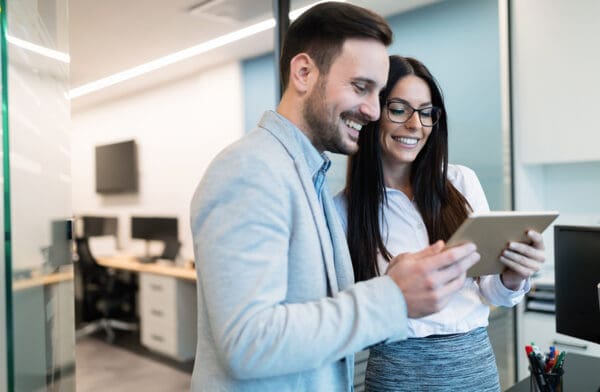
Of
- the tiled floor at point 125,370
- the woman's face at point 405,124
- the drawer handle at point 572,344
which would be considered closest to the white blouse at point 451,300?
the woman's face at point 405,124

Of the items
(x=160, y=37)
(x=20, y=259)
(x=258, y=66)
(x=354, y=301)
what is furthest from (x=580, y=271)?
(x=258, y=66)

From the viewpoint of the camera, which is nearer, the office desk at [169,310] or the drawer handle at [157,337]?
the office desk at [169,310]

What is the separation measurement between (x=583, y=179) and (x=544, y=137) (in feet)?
1.23

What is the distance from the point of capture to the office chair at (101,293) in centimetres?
510

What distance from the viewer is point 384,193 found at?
1.40m

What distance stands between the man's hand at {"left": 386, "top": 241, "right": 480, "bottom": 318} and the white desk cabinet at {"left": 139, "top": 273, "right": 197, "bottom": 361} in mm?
3882

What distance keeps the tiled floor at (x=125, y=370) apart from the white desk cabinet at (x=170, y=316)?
13 centimetres

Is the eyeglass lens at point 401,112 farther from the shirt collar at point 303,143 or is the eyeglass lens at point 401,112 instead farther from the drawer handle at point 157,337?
the drawer handle at point 157,337

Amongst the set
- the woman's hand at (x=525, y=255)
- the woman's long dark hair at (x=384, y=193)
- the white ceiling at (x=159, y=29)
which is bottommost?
the woman's hand at (x=525, y=255)

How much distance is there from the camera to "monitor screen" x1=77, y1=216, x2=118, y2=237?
20.0 ft

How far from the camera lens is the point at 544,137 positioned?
2.83 m

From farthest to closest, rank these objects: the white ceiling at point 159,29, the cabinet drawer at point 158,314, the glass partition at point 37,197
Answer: the cabinet drawer at point 158,314 < the white ceiling at point 159,29 < the glass partition at point 37,197

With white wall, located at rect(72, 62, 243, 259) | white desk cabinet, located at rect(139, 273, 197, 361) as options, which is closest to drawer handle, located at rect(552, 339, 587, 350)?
white desk cabinet, located at rect(139, 273, 197, 361)

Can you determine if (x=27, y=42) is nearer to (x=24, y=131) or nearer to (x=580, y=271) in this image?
(x=24, y=131)
